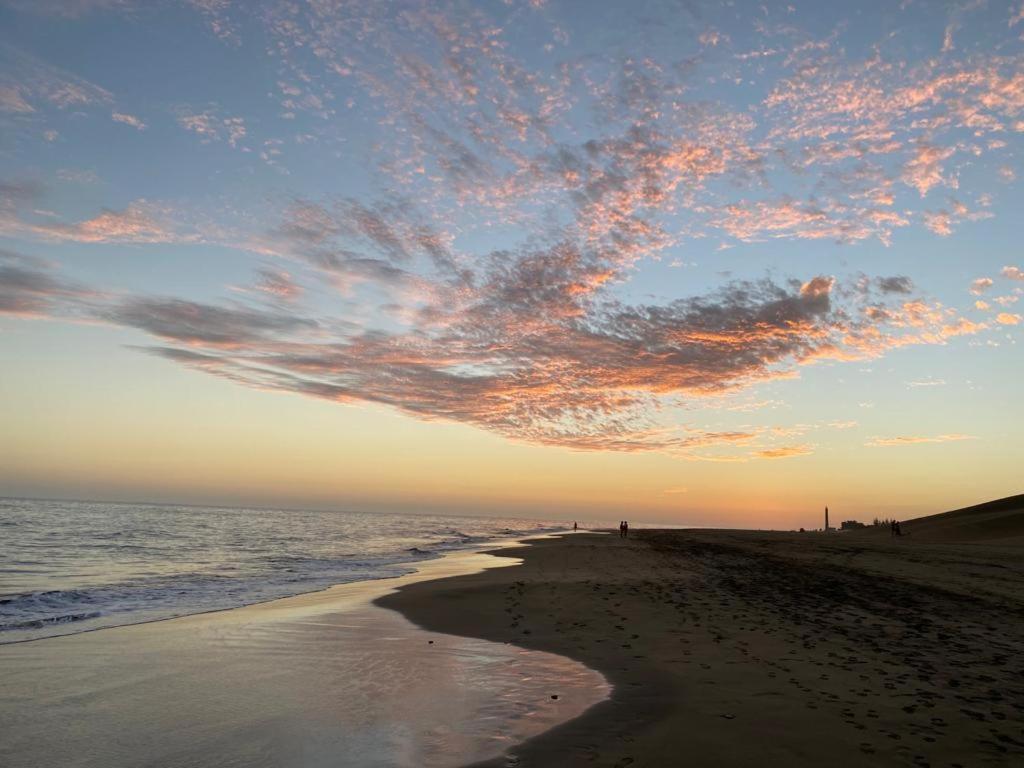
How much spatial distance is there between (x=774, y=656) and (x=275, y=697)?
9.05m

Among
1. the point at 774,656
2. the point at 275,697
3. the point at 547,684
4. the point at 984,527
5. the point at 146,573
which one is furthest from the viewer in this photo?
the point at 984,527

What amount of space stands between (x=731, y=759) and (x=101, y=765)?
7.33 m

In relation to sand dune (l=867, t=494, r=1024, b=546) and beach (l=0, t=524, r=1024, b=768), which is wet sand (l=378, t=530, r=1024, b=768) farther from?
sand dune (l=867, t=494, r=1024, b=546)

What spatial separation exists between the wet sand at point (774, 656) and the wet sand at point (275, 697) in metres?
1.00

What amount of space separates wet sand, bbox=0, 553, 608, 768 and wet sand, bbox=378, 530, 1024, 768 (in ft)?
3.28

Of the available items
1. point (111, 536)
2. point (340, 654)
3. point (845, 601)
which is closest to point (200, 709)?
point (340, 654)

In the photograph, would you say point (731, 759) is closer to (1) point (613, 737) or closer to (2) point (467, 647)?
(1) point (613, 737)

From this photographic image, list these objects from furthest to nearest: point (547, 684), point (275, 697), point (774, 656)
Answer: point (774, 656) < point (547, 684) < point (275, 697)

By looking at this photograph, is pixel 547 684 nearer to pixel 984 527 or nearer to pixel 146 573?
pixel 146 573

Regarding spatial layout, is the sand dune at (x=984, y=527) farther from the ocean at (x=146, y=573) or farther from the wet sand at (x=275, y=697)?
the wet sand at (x=275, y=697)

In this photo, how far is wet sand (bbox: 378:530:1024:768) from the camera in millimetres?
7180

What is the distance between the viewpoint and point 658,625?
1462 centimetres

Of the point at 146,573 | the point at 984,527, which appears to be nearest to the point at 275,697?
the point at 146,573

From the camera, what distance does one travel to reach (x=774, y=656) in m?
11.3
